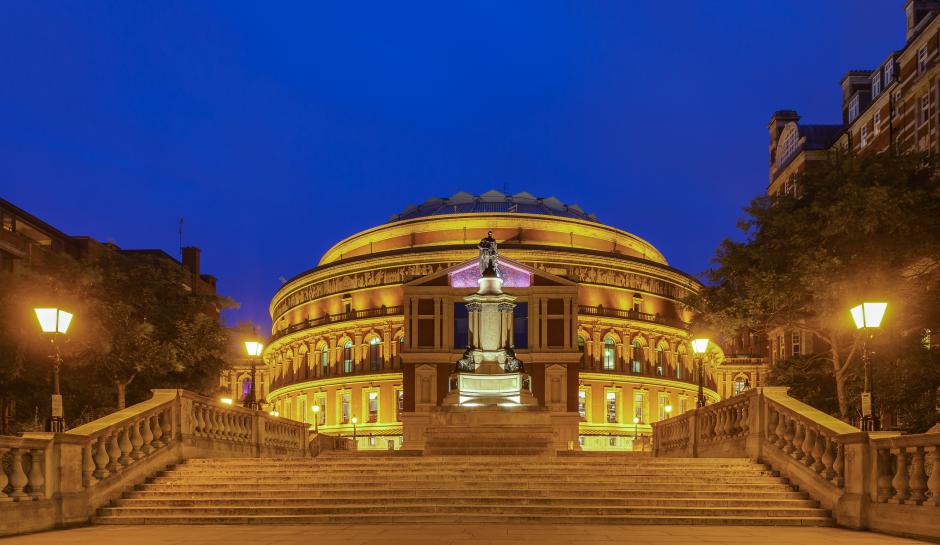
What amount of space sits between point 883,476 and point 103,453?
1453 cm

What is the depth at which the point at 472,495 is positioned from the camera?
18.0 metres

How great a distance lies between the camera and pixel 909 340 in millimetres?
29094

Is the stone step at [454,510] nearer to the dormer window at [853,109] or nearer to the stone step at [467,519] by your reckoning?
the stone step at [467,519]

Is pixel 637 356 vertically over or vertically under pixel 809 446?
under

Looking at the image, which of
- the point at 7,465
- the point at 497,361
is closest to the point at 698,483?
the point at 7,465

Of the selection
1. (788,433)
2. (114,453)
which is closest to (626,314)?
(788,433)

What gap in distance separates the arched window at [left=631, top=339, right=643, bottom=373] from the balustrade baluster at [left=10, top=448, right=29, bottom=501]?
287ft

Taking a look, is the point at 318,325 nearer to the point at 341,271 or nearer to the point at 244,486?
the point at 341,271

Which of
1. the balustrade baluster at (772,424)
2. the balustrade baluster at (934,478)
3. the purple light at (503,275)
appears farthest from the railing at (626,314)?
the balustrade baluster at (934,478)

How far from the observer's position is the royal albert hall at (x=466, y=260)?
95.1 metres

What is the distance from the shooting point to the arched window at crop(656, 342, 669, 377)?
331ft

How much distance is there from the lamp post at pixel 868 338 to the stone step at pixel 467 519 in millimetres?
1971

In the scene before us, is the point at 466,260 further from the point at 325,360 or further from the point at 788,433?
the point at 788,433

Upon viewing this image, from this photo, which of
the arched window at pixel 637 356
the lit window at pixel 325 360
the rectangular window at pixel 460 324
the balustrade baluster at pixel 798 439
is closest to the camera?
the balustrade baluster at pixel 798 439
